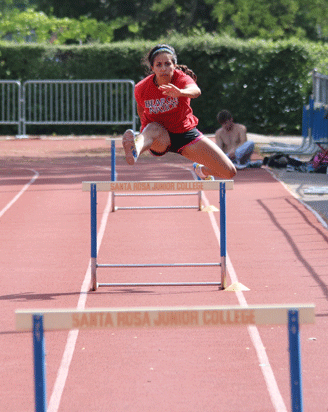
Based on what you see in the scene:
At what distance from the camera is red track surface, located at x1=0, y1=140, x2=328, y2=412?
14.6 ft

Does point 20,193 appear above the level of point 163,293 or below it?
above

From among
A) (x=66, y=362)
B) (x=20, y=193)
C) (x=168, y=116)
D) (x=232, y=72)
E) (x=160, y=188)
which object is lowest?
(x=66, y=362)

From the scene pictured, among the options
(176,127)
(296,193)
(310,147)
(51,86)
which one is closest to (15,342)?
(176,127)

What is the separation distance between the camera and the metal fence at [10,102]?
888 inches

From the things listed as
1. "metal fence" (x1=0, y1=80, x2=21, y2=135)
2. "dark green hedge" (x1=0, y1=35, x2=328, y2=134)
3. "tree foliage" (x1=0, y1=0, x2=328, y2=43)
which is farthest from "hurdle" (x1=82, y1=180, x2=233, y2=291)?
"tree foliage" (x1=0, y1=0, x2=328, y2=43)

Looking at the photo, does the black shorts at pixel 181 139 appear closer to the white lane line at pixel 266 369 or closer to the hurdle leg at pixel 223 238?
the hurdle leg at pixel 223 238

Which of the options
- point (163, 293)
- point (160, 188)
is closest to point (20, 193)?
point (163, 293)

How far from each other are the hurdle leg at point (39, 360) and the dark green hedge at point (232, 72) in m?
20.9

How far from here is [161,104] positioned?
6.52 m

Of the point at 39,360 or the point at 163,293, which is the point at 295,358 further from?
the point at 163,293

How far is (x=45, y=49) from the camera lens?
80.3 ft

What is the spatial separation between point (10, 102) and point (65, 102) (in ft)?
5.56

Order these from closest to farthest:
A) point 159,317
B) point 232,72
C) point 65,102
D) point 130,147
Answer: point 159,317
point 130,147
point 65,102
point 232,72

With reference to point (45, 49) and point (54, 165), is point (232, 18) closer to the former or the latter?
point (45, 49)
